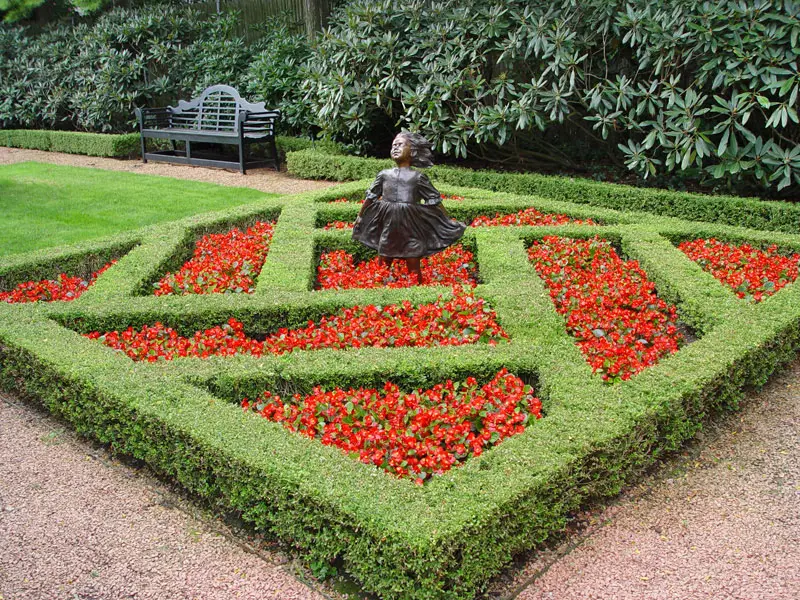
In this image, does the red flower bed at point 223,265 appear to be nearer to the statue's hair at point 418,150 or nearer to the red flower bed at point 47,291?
the red flower bed at point 47,291

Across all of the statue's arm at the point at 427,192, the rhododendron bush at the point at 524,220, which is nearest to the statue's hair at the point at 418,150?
the statue's arm at the point at 427,192

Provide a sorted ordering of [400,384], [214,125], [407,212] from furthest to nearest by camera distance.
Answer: [214,125]
[407,212]
[400,384]

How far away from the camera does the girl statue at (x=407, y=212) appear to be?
18.5 feet

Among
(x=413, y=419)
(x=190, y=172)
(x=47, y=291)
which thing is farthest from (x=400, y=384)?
(x=190, y=172)

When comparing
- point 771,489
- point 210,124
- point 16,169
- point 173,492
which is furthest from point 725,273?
point 16,169

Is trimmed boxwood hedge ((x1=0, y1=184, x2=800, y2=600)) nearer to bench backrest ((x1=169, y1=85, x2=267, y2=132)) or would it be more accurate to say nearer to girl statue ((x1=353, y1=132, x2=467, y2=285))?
girl statue ((x1=353, y1=132, x2=467, y2=285))

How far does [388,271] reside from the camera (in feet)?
20.7

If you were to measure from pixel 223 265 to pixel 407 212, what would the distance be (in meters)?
1.88

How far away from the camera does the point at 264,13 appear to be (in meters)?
15.5

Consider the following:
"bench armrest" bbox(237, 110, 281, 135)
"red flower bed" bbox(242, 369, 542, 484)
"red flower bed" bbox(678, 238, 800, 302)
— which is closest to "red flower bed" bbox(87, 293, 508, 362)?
"red flower bed" bbox(242, 369, 542, 484)

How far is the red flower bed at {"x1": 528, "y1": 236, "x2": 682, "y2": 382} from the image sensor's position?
471 centimetres

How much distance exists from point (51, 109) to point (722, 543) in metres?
17.2

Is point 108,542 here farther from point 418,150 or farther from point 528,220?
point 528,220

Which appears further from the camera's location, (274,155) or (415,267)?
(274,155)
